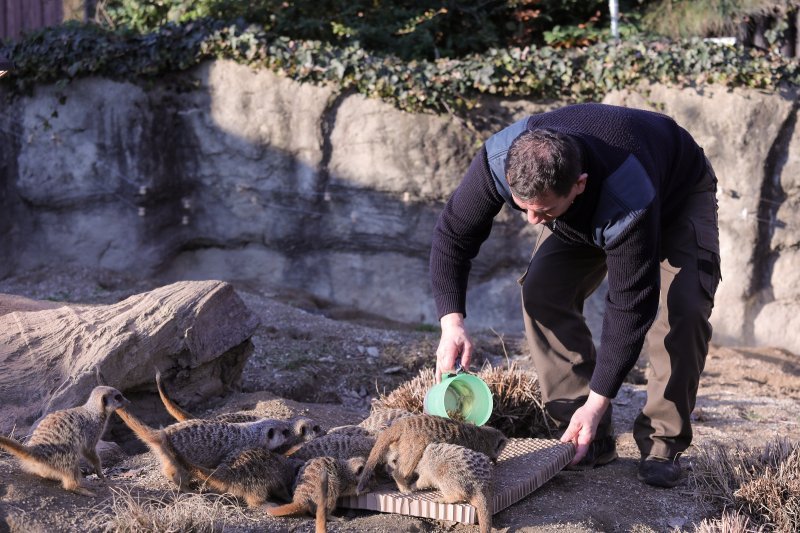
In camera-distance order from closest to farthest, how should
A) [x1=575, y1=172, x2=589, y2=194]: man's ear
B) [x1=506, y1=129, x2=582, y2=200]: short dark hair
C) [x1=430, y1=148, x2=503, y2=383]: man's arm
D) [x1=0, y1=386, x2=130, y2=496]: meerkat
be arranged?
[x1=506, y1=129, x2=582, y2=200]: short dark hair, [x1=575, y1=172, x2=589, y2=194]: man's ear, [x1=0, y1=386, x2=130, y2=496]: meerkat, [x1=430, y1=148, x2=503, y2=383]: man's arm

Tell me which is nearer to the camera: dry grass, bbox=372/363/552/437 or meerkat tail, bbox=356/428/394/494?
meerkat tail, bbox=356/428/394/494

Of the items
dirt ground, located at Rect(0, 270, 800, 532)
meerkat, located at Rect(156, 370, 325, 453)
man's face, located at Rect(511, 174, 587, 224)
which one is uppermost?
man's face, located at Rect(511, 174, 587, 224)

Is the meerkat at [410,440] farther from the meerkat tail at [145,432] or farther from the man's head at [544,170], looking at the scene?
the man's head at [544,170]

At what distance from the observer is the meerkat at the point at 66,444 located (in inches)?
139

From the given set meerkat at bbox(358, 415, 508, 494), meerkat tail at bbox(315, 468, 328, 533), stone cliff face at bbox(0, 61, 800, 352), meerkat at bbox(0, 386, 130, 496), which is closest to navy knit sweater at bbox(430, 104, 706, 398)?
meerkat at bbox(358, 415, 508, 494)

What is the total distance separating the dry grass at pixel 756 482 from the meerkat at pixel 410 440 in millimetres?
1083

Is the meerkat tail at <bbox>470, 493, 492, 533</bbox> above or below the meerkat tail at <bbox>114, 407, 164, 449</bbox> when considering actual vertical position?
below

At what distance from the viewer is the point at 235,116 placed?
30.2 feet

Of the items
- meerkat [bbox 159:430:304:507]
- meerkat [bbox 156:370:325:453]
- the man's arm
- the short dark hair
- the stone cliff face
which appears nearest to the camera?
the short dark hair

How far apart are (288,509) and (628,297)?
1558 mm

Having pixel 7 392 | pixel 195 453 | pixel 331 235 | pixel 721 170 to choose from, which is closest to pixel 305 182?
pixel 331 235

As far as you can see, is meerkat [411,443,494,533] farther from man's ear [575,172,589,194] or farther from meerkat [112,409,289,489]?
man's ear [575,172,589,194]

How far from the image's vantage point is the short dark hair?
3.18 meters

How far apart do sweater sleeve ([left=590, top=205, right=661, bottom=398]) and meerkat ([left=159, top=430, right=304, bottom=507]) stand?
1.34 m
